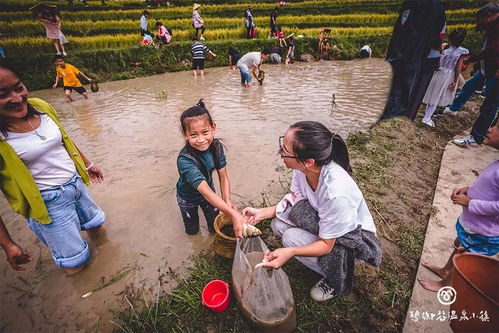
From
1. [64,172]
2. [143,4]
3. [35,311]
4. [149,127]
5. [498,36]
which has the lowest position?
[35,311]

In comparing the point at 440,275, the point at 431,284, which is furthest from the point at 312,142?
the point at 440,275

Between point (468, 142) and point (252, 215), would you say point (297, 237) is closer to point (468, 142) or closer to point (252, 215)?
point (252, 215)

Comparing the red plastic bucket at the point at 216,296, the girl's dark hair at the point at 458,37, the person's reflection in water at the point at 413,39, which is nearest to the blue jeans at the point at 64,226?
the red plastic bucket at the point at 216,296

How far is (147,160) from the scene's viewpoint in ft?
13.4

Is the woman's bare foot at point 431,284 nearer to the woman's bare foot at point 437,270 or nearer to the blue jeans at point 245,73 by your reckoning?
the woman's bare foot at point 437,270

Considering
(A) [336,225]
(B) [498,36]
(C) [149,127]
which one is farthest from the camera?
(C) [149,127]

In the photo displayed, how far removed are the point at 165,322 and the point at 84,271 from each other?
1.00 metres

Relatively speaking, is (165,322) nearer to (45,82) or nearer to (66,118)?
(66,118)

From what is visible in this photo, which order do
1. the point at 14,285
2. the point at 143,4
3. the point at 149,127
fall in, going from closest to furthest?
the point at 14,285 → the point at 149,127 → the point at 143,4

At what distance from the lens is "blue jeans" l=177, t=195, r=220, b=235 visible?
2393 mm

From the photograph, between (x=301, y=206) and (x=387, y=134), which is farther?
(x=387, y=134)

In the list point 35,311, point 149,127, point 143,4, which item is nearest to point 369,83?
point 149,127

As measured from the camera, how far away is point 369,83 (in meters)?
8.46

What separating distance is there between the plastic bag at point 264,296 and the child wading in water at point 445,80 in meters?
4.84
